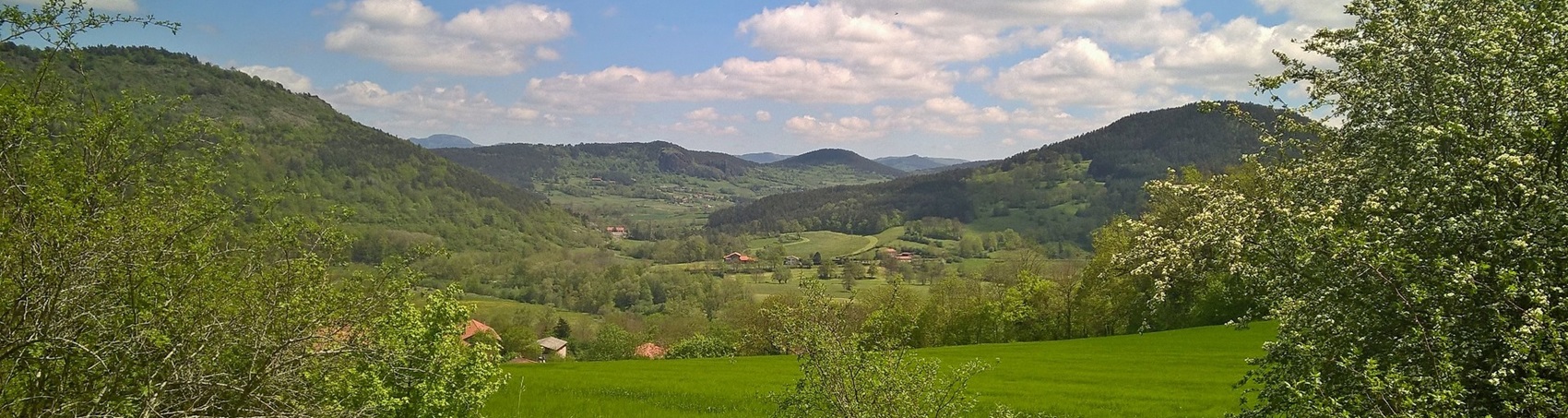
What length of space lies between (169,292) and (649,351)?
6848cm

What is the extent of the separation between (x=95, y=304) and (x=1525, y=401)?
13.5 metres

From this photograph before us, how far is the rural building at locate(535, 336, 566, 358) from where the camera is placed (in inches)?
3438

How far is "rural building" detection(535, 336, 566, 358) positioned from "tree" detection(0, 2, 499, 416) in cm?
7782

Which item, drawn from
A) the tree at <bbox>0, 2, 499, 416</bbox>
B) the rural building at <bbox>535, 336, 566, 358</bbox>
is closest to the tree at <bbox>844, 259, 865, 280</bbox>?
the rural building at <bbox>535, 336, 566, 358</bbox>

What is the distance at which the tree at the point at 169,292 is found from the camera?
7.75 m

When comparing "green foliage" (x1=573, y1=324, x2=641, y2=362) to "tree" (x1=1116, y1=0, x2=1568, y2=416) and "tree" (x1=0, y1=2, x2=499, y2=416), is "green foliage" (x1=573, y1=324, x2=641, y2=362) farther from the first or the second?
"tree" (x1=1116, y1=0, x2=1568, y2=416)

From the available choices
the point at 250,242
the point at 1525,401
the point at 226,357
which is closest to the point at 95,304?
the point at 226,357

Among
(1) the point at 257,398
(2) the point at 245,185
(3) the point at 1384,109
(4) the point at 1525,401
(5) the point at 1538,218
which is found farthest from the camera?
(2) the point at 245,185

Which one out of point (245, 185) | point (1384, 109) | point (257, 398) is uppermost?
point (1384, 109)

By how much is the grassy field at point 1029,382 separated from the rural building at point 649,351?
2634 cm

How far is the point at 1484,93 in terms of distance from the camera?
832 cm

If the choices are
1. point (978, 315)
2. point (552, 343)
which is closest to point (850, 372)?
point (978, 315)

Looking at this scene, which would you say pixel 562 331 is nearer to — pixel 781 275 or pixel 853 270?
pixel 853 270

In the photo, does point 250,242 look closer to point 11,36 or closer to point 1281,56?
point 11,36
